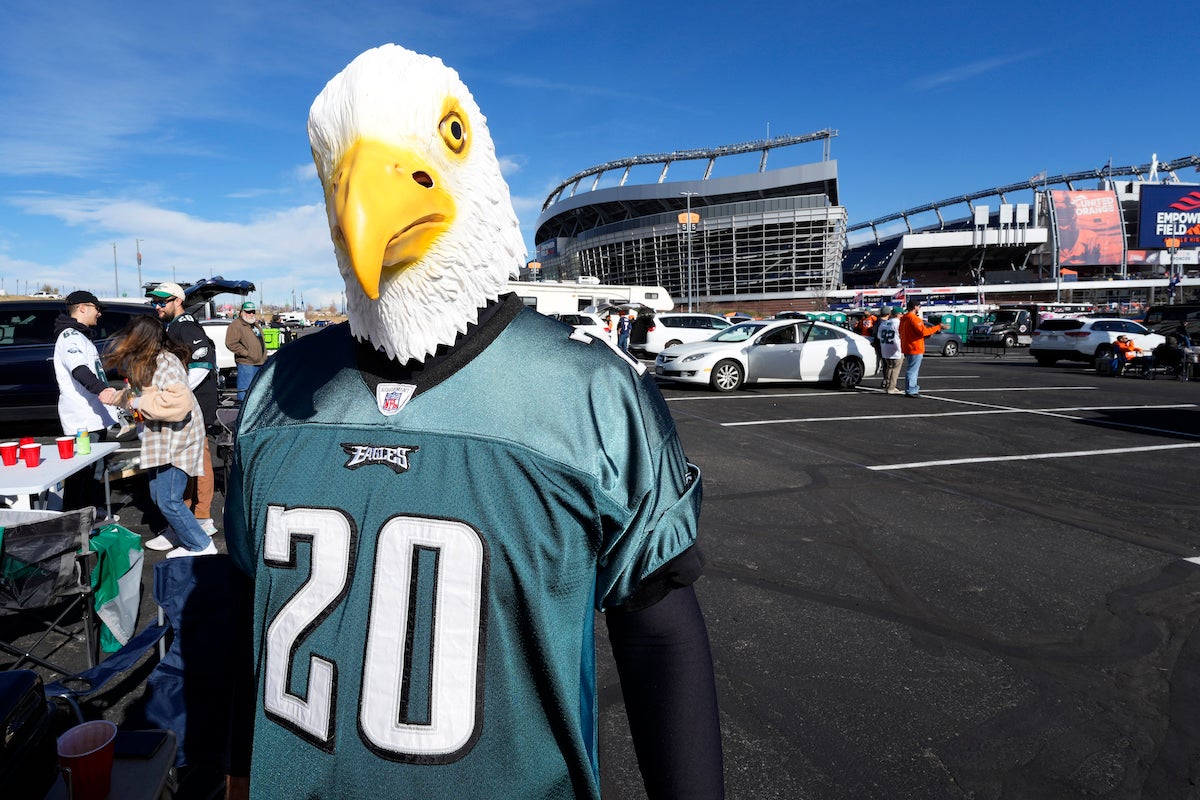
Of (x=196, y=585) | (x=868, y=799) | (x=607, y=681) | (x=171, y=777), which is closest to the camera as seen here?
(x=171, y=777)

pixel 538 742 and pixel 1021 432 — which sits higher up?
pixel 538 742

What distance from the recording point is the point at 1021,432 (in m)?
9.18

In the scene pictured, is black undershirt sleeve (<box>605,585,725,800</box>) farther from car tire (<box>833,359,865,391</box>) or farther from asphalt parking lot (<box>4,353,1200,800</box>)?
car tire (<box>833,359,865,391</box>)

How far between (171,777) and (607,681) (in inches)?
67.4

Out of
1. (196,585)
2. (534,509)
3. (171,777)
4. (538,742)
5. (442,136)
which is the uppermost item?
(442,136)

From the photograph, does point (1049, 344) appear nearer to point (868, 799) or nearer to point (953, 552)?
point (953, 552)

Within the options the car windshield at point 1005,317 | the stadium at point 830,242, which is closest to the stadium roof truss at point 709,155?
the stadium at point 830,242

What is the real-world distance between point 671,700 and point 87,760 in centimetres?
166

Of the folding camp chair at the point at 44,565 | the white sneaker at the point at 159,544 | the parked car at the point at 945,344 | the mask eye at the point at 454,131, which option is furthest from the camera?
the parked car at the point at 945,344

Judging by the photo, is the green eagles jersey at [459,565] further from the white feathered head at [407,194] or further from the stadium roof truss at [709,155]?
the stadium roof truss at [709,155]

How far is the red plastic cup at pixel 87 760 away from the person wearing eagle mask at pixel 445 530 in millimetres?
1128

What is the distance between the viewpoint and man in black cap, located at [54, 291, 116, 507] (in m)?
5.68

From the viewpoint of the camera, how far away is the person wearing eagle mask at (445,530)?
0.89 meters

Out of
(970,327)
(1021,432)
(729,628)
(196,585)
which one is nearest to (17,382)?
(196,585)
